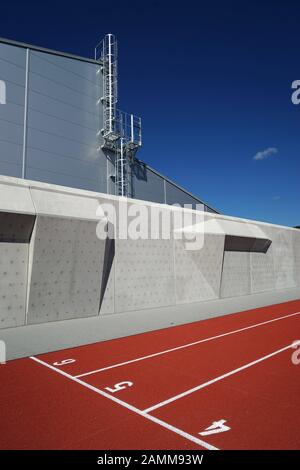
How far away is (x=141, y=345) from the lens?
303 inches

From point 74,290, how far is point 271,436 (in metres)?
8.49

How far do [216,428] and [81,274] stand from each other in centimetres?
814

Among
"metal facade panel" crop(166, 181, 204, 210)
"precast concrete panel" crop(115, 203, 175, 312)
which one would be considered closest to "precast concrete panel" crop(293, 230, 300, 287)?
"metal facade panel" crop(166, 181, 204, 210)

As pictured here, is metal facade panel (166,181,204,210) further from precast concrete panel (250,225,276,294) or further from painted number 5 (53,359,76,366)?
painted number 5 (53,359,76,366)

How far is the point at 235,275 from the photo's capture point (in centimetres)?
1955

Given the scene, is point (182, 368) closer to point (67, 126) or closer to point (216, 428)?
point (216, 428)

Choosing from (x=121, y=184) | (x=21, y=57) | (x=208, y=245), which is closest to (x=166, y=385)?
(x=208, y=245)

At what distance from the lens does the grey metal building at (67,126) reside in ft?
54.6

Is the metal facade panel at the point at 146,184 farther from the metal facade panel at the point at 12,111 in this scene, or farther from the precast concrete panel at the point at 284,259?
the precast concrete panel at the point at 284,259

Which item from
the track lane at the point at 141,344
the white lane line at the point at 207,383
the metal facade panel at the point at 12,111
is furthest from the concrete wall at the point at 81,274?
the metal facade panel at the point at 12,111

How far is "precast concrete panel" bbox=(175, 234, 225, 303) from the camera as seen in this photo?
15.3 metres

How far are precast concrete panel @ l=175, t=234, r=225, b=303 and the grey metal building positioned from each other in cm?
773
